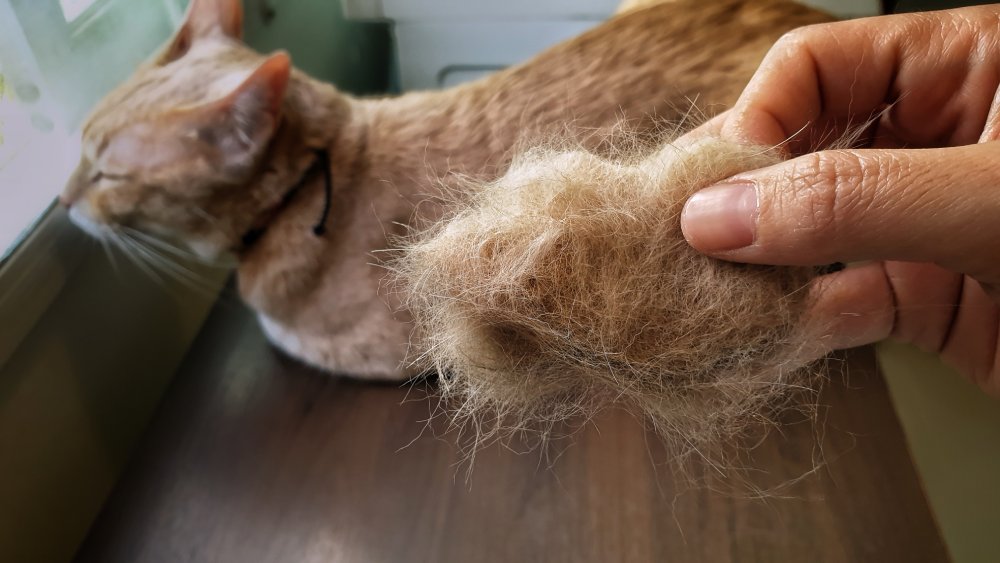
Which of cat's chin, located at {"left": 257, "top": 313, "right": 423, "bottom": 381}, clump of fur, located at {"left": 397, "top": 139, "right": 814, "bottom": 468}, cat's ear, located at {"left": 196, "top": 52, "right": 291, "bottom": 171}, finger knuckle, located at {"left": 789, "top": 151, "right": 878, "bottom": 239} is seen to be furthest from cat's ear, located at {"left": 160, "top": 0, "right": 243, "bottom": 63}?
finger knuckle, located at {"left": 789, "top": 151, "right": 878, "bottom": 239}

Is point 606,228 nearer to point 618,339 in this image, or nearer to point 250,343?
point 618,339

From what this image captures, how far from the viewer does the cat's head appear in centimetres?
53

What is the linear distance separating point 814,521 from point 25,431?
62 cm

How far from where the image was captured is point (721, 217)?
0.97 ft

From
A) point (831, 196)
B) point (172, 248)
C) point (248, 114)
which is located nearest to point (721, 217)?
point (831, 196)

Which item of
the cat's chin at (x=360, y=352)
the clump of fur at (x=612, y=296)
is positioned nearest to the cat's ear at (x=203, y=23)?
the cat's chin at (x=360, y=352)

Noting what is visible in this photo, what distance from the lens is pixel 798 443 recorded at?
0.54m

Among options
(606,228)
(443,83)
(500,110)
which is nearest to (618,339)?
(606,228)

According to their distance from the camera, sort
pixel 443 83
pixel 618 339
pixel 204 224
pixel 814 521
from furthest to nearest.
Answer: pixel 443 83 < pixel 204 224 < pixel 814 521 < pixel 618 339

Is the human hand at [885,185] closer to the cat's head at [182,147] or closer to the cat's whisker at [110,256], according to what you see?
the cat's head at [182,147]

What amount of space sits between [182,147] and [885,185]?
1.67ft

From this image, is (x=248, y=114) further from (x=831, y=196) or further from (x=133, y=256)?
(x=831, y=196)

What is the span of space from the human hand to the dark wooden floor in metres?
0.09

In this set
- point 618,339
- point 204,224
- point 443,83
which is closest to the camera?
point 618,339
